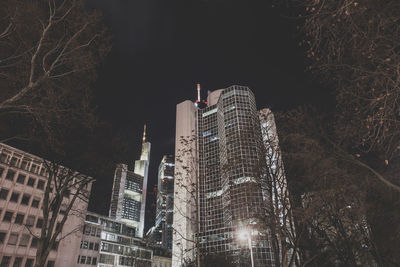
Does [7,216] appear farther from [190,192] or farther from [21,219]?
[190,192]

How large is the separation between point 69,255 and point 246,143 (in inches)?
2122

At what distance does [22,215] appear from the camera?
155 ft

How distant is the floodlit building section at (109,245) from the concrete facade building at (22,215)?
403 inches

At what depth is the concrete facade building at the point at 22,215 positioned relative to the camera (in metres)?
44.1

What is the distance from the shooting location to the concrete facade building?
44062 mm

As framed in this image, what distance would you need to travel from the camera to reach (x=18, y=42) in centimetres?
899

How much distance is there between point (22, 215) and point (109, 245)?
41.1 metres

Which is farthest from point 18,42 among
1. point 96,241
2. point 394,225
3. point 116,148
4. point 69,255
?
point 96,241

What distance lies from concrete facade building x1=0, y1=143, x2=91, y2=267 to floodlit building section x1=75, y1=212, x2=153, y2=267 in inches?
403

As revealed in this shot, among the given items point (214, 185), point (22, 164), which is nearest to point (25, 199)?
point (22, 164)

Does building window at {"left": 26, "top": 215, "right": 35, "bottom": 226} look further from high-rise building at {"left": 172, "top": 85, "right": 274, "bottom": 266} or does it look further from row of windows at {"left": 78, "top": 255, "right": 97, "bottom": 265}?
high-rise building at {"left": 172, "top": 85, "right": 274, "bottom": 266}

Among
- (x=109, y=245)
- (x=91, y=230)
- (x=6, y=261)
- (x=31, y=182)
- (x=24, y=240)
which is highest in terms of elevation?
(x=31, y=182)

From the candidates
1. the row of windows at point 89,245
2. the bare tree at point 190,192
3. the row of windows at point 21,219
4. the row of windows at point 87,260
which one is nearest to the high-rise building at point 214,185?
the bare tree at point 190,192

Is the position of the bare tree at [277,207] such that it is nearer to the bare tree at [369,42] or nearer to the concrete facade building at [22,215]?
the bare tree at [369,42]
